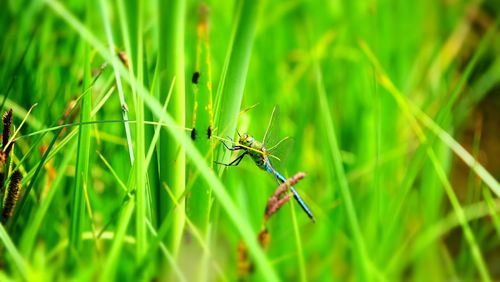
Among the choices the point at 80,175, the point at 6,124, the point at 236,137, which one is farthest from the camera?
the point at 236,137

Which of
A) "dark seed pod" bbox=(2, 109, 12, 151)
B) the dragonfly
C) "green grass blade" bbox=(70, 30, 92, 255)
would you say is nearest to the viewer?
"dark seed pod" bbox=(2, 109, 12, 151)

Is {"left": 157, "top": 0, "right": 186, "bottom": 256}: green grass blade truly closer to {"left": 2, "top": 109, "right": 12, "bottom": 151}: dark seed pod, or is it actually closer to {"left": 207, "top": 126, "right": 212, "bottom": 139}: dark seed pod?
{"left": 207, "top": 126, "right": 212, "bottom": 139}: dark seed pod

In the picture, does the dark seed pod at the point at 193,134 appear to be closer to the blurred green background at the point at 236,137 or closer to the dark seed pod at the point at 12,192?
the blurred green background at the point at 236,137

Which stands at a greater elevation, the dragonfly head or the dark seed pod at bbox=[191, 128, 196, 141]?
the dark seed pod at bbox=[191, 128, 196, 141]

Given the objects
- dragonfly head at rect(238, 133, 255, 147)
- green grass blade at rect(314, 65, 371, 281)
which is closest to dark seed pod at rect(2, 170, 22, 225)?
dragonfly head at rect(238, 133, 255, 147)

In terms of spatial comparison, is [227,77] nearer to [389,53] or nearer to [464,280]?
[464,280]

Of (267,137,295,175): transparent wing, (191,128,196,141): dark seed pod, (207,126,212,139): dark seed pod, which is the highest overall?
(191,128,196,141): dark seed pod

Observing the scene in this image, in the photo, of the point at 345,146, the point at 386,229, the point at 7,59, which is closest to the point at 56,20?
the point at 7,59

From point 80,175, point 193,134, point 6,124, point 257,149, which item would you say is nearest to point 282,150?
point 257,149

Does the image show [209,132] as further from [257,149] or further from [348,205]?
[348,205]
